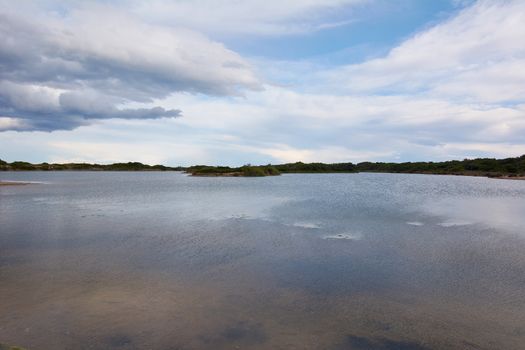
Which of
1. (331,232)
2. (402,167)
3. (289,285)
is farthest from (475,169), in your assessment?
(289,285)

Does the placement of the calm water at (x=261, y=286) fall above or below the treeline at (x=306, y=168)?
below

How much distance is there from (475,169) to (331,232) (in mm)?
141703

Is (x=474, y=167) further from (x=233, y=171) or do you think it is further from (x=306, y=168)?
(x=233, y=171)

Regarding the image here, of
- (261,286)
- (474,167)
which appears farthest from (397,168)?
(261,286)

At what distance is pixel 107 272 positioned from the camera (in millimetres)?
12344

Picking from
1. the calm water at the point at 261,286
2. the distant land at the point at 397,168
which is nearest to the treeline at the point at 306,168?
the distant land at the point at 397,168

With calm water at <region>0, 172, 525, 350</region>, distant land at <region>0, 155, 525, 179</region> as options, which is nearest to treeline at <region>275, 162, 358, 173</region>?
distant land at <region>0, 155, 525, 179</region>

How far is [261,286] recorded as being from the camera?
11.1 meters

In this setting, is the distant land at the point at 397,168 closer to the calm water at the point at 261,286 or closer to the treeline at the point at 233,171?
the treeline at the point at 233,171

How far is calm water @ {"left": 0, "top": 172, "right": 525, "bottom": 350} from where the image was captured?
7.81 meters

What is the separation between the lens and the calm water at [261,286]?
7812 millimetres

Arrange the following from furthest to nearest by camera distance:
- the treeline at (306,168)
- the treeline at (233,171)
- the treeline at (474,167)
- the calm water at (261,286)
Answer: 1. the treeline at (306,168)
2. the treeline at (474,167)
3. the treeline at (233,171)
4. the calm water at (261,286)

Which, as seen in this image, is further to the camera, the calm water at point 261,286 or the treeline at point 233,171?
the treeline at point 233,171

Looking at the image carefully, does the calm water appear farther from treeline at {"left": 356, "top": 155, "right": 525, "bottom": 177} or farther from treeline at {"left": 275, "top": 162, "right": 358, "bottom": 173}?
treeline at {"left": 275, "top": 162, "right": 358, "bottom": 173}
